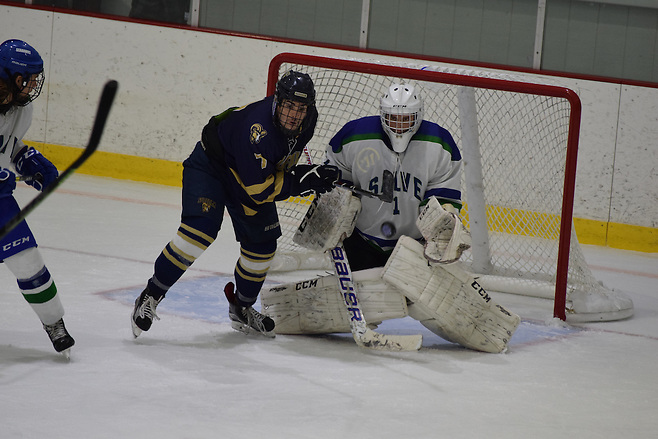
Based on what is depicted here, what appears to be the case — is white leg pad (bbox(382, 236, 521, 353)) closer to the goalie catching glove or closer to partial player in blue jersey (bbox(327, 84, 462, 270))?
the goalie catching glove

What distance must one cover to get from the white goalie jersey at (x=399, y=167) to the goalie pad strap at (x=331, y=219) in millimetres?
120

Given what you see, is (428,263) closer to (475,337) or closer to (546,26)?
(475,337)

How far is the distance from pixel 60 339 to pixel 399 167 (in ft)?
4.33

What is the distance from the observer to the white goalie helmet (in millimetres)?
3080

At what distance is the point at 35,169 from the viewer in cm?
261

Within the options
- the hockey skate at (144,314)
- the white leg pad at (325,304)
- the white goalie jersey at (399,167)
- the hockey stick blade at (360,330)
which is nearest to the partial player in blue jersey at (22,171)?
the hockey skate at (144,314)

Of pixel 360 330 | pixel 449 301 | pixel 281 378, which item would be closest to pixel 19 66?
pixel 281 378

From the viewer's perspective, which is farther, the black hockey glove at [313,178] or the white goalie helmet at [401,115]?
the white goalie helmet at [401,115]

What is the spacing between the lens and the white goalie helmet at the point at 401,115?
10.1ft

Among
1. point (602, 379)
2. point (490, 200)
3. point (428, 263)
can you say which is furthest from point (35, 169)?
point (490, 200)

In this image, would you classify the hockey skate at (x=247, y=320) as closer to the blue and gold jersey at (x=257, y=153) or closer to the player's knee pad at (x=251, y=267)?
the player's knee pad at (x=251, y=267)

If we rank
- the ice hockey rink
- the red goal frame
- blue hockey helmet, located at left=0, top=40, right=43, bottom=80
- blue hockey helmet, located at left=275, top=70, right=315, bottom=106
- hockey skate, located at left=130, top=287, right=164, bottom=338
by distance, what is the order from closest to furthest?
the ice hockey rink < blue hockey helmet, located at left=0, top=40, right=43, bottom=80 < blue hockey helmet, located at left=275, top=70, right=315, bottom=106 < hockey skate, located at left=130, top=287, right=164, bottom=338 < the red goal frame

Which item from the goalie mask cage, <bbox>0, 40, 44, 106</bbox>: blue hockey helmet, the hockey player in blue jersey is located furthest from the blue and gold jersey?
the goalie mask cage

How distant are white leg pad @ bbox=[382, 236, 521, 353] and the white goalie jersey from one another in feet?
0.64
